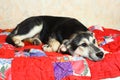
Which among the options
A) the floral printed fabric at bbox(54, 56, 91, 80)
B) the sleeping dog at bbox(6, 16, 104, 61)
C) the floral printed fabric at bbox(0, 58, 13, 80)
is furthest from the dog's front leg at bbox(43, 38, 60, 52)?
the floral printed fabric at bbox(0, 58, 13, 80)

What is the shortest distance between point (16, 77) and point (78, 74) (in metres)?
0.41

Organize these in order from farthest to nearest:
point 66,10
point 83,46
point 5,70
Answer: point 66,10 → point 83,46 → point 5,70

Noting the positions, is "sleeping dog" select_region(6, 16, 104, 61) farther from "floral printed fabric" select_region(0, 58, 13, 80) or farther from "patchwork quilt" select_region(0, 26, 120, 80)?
"floral printed fabric" select_region(0, 58, 13, 80)

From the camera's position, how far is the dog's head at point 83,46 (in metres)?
1.84

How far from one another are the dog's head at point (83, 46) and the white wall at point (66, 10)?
0.86 m

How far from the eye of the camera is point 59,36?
2.15m

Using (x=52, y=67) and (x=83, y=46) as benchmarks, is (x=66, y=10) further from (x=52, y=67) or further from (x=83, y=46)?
(x=52, y=67)

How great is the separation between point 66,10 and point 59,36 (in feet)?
2.49

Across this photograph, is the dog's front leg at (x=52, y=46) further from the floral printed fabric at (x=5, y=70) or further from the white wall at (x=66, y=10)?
the white wall at (x=66, y=10)

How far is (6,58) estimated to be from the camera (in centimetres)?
175

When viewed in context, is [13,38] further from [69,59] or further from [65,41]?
[69,59]

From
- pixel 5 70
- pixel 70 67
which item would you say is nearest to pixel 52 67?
pixel 70 67

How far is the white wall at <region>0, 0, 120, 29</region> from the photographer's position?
2.73m

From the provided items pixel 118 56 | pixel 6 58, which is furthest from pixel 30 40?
pixel 118 56
